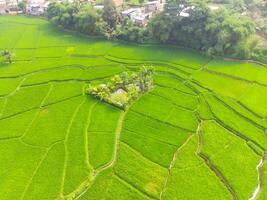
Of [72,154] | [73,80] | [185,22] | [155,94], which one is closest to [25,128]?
[72,154]

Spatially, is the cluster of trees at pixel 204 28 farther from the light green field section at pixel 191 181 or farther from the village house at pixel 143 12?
the light green field section at pixel 191 181

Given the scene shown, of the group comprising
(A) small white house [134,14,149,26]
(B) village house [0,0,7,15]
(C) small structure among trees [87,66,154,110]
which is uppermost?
(A) small white house [134,14,149,26]

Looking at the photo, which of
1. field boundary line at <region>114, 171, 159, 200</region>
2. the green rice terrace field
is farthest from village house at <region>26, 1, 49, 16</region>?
field boundary line at <region>114, 171, 159, 200</region>

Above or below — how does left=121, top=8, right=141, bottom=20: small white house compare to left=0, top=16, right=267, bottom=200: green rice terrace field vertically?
above

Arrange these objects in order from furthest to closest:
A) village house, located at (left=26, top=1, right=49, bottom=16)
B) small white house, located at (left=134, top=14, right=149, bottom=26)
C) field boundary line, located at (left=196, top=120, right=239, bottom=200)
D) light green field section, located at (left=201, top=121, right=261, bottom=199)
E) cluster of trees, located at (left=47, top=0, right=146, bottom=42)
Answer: village house, located at (left=26, top=1, right=49, bottom=16) < small white house, located at (left=134, top=14, right=149, bottom=26) < cluster of trees, located at (left=47, top=0, right=146, bottom=42) < light green field section, located at (left=201, top=121, right=261, bottom=199) < field boundary line, located at (left=196, top=120, right=239, bottom=200)

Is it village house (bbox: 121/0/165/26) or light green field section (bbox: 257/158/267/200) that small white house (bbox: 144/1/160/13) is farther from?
A: light green field section (bbox: 257/158/267/200)

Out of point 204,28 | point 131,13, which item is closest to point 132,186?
point 204,28

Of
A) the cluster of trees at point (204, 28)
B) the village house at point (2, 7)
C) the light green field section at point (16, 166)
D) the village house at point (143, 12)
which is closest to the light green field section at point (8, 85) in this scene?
the light green field section at point (16, 166)
